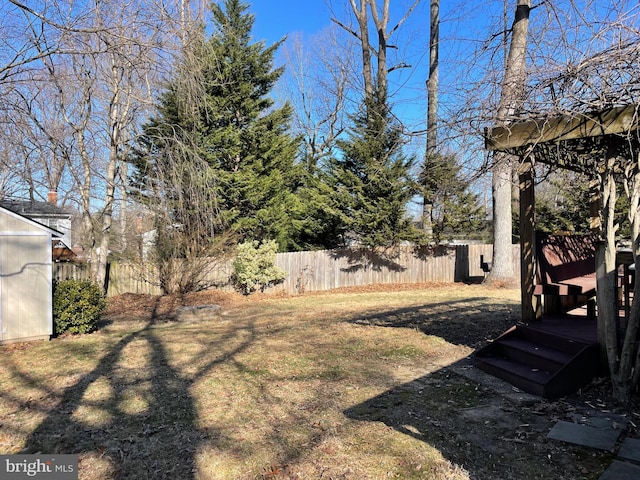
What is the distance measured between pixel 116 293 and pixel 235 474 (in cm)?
1241

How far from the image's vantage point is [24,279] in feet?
23.7

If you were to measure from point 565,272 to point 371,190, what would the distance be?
9.58m

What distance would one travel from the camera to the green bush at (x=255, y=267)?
13562mm

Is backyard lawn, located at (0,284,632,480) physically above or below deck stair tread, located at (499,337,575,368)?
below

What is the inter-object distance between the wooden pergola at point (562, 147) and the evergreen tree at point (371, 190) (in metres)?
9.18

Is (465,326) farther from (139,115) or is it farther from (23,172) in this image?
(23,172)

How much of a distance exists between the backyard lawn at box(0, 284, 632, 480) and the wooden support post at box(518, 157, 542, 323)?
104cm

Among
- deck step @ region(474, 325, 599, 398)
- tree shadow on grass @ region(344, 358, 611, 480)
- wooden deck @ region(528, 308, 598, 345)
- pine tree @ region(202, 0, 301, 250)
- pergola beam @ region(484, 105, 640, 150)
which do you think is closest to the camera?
tree shadow on grass @ region(344, 358, 611, 480)

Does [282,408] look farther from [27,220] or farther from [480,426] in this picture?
[27,220]

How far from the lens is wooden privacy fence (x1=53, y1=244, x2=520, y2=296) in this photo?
13547 mm

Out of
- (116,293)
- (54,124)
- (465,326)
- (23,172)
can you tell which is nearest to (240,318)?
(465,326)

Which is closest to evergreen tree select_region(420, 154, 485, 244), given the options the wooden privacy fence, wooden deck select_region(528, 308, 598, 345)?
the wooden privacy fence

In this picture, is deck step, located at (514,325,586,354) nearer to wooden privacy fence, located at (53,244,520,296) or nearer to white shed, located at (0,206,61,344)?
white shed, located at (0,206,61,344)

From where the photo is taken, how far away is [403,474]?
277cm
